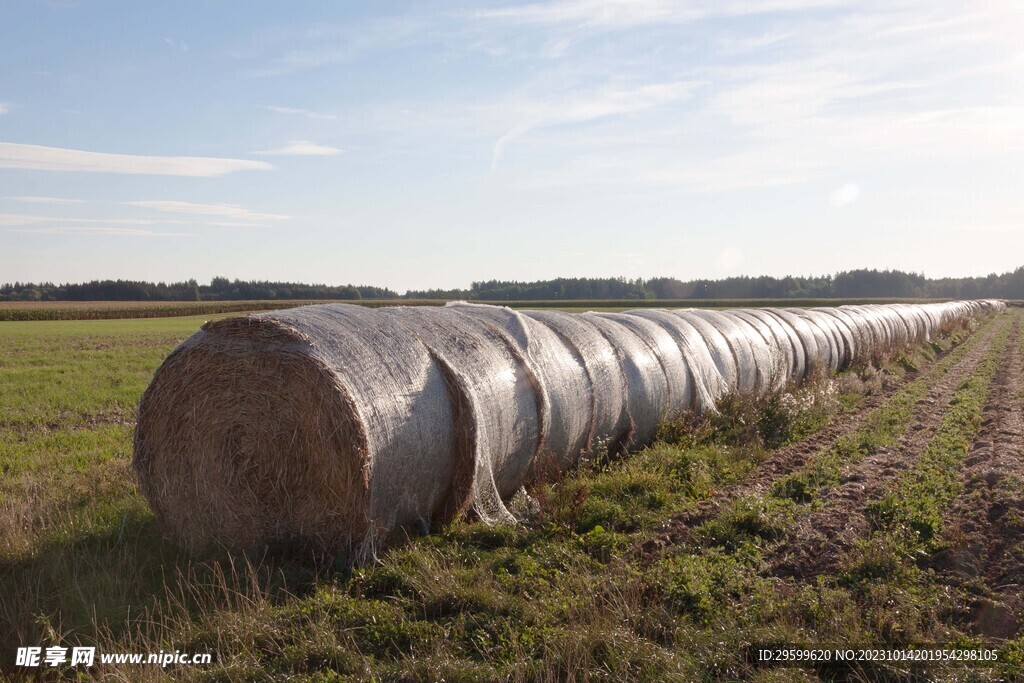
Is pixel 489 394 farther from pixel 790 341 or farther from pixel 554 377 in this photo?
Result: pixel 790 341

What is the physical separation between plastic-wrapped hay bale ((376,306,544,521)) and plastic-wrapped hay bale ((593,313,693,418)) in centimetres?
327

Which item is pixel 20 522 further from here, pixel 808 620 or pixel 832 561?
pixel 832 561

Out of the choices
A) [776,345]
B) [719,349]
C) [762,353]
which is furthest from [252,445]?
[776,345]

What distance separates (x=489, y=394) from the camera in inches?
259

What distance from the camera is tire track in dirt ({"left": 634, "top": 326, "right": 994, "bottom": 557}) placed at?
6305mm

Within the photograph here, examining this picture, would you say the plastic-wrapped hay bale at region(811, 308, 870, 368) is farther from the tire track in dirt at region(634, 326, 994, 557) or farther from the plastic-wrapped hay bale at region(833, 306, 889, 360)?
the tire track in dirt at region(634, 326, 994, 557)

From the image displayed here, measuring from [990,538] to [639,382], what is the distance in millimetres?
4023

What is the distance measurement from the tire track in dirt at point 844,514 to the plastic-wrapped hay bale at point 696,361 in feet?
7.67

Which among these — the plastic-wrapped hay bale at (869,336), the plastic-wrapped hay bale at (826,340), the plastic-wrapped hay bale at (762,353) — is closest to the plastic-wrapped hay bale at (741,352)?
the plastic-wrapped hay bale at (762,353)

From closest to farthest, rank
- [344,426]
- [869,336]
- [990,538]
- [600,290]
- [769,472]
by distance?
[344,426] < [990,538] < [769,472] < [869,336] < [600,290]

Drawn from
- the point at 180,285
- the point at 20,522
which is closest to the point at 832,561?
the point at 20,522

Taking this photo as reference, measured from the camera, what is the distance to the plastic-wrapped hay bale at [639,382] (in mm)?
9141

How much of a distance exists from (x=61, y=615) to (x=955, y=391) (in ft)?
52.7

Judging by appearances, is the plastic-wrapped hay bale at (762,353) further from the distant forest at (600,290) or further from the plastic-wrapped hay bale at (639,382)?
the distant forest at (600,290)
